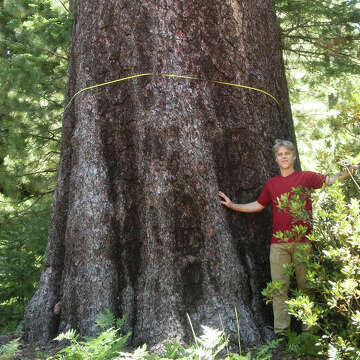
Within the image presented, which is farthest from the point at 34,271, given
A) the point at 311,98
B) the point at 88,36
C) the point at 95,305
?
the point at 311,98

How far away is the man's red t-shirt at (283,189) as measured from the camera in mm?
3965

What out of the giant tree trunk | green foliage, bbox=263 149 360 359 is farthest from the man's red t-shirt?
green foliage, bbox=263 149 360 359

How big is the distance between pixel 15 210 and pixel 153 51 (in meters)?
6.18

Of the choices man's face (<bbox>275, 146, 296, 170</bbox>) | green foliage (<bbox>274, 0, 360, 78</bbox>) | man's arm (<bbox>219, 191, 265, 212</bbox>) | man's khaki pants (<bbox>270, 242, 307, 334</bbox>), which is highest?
green foliage (<bbox>274, 0, 360, 78</bbox>)

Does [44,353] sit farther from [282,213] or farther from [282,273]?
[282,213]

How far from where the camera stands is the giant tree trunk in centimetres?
389

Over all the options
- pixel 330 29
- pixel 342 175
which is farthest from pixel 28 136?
pixel 342 175

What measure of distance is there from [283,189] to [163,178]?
3.40ft

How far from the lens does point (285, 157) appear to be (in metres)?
4.15

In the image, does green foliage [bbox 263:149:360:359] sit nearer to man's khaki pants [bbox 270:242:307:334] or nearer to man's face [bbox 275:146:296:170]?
man's khaki pants [bbox 270:242:307:334]

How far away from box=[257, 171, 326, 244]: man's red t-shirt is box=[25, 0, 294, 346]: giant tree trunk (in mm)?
213

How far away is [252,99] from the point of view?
4504 mm

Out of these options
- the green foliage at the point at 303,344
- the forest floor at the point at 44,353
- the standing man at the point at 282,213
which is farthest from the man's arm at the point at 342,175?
the forest floor at the point at 44,353

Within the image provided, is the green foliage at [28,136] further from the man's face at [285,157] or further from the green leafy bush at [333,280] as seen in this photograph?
the green leafy bush at [333,280]
